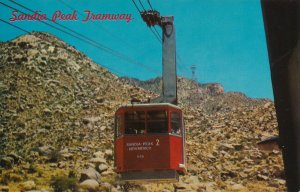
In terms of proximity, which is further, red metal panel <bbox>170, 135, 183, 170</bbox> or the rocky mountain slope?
the rocky mountain slope

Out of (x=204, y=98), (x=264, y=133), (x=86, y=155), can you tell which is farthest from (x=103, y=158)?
(x=204, y=98)

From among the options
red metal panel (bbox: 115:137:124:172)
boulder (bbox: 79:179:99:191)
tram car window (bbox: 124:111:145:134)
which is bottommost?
boulder (bbox: 79:179:99:191)

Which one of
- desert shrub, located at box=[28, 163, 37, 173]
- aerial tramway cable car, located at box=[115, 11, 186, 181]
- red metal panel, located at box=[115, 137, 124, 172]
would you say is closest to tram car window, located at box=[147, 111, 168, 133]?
aerial tramway cable car, located at box=[115, 11, 186, 181]

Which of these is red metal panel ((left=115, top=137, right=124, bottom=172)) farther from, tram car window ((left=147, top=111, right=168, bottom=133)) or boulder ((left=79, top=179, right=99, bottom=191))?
boulder ((left=79, top=179, right=99, bottom=191))

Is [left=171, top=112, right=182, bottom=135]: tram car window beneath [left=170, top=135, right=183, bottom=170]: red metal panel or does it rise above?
above

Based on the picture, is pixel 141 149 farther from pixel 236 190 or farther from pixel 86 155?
pixel 86 155

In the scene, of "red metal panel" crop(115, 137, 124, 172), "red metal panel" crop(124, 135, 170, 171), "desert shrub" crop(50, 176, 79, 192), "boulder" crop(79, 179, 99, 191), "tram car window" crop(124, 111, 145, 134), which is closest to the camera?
"red metal panel" crop(124, 135, 170, 171)

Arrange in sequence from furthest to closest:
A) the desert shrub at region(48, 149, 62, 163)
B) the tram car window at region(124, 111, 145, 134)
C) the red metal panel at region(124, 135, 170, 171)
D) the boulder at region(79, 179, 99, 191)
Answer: the desert shrub at region(48, 149, 62, 163) < the boulder at region(79, 179, 99, 191) < the tram car window at region(124, 111, 145, 134) < the red metal panel at region(124, 135, 170, 171)
